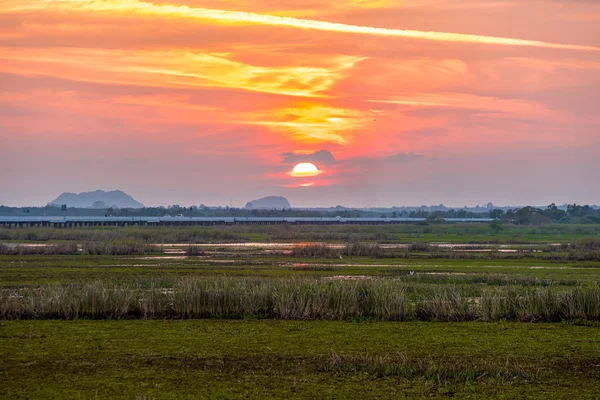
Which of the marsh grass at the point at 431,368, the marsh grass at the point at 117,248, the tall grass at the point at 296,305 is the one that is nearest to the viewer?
the marsh grass at the point at 431,368

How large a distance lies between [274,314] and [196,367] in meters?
7.30

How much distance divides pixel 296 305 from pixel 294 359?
240 inches

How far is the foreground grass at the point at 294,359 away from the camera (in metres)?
15.1

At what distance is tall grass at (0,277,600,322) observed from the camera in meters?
23.5

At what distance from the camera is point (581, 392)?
49.7 ft

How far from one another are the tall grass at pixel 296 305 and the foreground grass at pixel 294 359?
3.30ft

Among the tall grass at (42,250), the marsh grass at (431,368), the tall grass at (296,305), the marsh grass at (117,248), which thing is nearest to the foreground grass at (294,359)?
the marsh grass at (431,368)

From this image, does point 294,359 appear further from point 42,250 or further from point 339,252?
point 42,250

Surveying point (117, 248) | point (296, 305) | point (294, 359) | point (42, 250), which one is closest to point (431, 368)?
point (294, 359)

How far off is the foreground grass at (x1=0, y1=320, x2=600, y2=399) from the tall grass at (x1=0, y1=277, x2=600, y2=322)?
1006 mm

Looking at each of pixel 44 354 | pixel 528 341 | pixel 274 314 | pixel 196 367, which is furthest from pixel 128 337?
pixel 528 341

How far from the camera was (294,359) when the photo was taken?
17812mm

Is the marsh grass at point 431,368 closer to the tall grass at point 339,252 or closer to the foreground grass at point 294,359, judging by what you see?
the foreground grass at point 294,359

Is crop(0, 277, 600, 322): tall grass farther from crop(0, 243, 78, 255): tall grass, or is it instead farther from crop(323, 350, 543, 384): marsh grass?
crop(0, 243, 78, 255): tall grass
